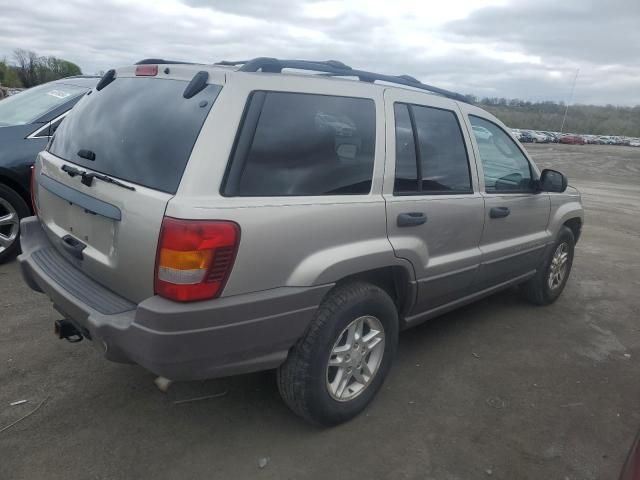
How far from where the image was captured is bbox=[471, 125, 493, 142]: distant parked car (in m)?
3.58

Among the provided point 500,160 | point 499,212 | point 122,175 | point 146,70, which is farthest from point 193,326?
point 500,160

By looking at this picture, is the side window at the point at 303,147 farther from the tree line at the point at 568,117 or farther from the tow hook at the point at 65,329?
the tree line at the point at 568,117

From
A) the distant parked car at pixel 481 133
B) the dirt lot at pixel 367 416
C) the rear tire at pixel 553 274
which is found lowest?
the dirt lot at pixel 367 416

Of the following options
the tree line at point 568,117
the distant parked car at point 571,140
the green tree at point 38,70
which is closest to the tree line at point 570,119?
the tree line at point 568,117

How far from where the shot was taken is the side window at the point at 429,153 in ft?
9.55

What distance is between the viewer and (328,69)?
2684 millimetres

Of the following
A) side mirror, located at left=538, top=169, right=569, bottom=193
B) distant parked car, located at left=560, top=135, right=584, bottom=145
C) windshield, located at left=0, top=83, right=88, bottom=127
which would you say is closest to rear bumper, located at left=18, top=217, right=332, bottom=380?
side mirror, located at left=538, top=169, right=569, bottom=193

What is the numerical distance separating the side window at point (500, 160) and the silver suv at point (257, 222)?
0.96 feet

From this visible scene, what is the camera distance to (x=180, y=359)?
6.93 feet

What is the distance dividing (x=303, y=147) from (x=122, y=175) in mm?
862

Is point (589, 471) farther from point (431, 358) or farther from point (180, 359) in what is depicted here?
point (180, 359)

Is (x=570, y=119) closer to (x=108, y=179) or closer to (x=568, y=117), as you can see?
(x=568, y=117)

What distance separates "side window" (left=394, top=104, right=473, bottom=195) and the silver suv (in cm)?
1

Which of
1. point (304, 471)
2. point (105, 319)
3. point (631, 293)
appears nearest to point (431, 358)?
point (304, 471)
